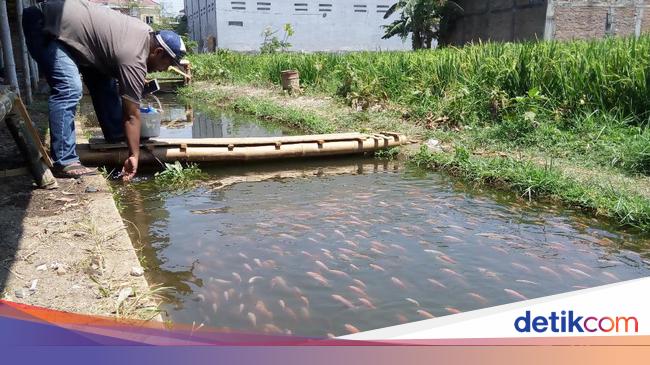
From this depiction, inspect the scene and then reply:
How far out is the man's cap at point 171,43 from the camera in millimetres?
4168

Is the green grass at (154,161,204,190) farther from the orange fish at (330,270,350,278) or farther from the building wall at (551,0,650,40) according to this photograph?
the building wall at (551,0,650,40)

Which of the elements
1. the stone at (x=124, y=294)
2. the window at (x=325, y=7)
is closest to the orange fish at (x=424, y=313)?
the stone at (x=124, y=294)

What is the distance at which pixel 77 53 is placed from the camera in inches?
160

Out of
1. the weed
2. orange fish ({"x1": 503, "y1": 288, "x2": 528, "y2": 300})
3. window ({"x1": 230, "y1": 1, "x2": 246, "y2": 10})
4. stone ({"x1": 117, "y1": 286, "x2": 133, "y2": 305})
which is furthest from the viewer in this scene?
window ({"x1": 230, "y1": 1, "x2": 246, "y2": 10})

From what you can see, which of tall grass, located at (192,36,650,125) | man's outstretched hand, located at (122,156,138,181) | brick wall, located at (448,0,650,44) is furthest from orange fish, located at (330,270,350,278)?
brick wall, located at (448,0,650,44)

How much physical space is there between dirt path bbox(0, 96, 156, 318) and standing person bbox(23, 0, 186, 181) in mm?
442

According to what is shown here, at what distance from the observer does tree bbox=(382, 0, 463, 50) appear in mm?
24328

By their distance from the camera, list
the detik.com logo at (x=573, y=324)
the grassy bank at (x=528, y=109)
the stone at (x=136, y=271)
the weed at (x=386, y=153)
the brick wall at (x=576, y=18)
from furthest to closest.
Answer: the brick wall at (x=576, y=18), the weed at (x=386, y=153), the grassy bank at (x=528, y=109), the stone at (x=136, y=271), the detik.com logo at (x=573, y=324)

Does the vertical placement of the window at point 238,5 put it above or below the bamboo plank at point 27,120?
above

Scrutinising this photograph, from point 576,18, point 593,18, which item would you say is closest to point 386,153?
point 576,18

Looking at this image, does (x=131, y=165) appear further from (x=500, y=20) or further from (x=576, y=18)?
(x=500, y=20)

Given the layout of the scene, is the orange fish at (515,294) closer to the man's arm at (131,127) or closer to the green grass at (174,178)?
the man's arm at (131,127)

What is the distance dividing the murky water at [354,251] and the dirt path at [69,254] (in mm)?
271

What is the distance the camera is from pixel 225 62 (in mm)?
18578
